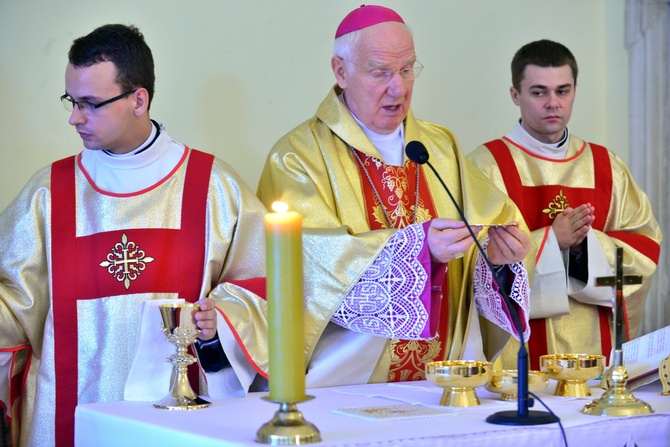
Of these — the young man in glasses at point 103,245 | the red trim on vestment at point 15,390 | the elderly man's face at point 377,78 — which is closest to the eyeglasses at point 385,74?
the elderly man's face at point 377,78

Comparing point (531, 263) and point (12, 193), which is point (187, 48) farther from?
point (531, 263)

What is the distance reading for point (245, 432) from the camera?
9.05ft

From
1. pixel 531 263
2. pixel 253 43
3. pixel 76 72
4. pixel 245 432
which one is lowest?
pixel 245 432

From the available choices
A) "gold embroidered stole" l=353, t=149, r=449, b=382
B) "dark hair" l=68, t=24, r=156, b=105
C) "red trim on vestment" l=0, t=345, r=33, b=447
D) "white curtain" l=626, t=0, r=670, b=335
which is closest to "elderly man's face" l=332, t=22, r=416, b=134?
"gold embroidered stole" l=353, t=149, r=449, b=382

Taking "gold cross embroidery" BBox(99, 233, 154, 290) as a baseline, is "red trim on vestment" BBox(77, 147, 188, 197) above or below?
above

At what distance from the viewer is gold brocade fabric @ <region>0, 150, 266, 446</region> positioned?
13.5 feet

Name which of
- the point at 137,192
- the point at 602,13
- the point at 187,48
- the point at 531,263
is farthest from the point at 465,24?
the point at 137,192

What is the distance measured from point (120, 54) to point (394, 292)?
1.43 metres

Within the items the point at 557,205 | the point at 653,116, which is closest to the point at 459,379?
the point at 557,205

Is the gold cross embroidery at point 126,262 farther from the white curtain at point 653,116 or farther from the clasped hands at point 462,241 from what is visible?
the white curtain at point 653,116

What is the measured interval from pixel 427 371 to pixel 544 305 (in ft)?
6.52

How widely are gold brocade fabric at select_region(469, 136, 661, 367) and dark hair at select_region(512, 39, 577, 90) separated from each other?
386mm

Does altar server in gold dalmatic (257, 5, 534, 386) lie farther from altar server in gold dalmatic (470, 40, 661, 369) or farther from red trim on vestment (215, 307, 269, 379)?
altar server in gold dalmatic (470, 40, 661, 369)

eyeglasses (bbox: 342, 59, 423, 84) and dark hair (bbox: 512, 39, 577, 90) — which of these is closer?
eyeglasses (bbox: 342, 59, 423, 84)
